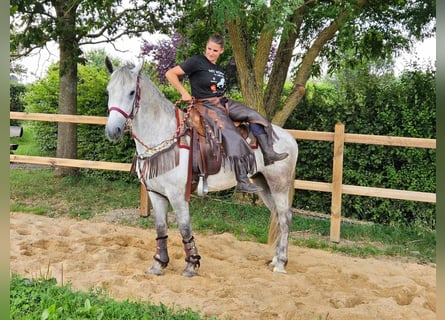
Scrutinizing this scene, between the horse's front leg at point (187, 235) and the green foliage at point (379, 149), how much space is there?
3.30 metres

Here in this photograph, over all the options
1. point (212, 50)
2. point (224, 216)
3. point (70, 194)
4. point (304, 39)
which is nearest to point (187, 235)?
point (212, 50)

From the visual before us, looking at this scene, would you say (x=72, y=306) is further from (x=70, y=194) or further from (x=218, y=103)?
A: (x=70, y=194)

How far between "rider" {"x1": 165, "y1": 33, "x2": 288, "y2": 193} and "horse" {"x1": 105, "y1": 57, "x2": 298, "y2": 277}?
0.20m

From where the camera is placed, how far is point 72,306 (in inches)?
121

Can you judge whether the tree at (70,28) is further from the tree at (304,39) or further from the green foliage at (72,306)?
the green foliage at (72,306)

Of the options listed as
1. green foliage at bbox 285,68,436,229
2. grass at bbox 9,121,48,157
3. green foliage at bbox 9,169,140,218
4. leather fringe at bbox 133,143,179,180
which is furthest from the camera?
grass at bbox 9,121,48,157

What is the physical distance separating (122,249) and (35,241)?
1.01m

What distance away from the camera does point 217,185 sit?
420 cm

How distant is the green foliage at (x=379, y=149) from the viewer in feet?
20.1

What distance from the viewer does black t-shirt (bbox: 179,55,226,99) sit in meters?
3.90

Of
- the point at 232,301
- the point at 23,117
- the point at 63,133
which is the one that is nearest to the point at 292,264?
the point at 232,301

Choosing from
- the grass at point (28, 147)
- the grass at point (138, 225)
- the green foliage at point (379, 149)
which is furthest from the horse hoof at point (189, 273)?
the grass at point (28, 147)

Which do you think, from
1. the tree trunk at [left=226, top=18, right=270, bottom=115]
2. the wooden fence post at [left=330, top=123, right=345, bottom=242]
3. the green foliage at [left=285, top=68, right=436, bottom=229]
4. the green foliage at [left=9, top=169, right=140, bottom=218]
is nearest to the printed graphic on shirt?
the wooden fence post at [left=330, top=123, right=345, bottom=242]

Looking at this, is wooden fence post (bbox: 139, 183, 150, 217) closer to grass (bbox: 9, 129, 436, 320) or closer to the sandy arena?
grass (bbox: 9, 129, 436, 320)
